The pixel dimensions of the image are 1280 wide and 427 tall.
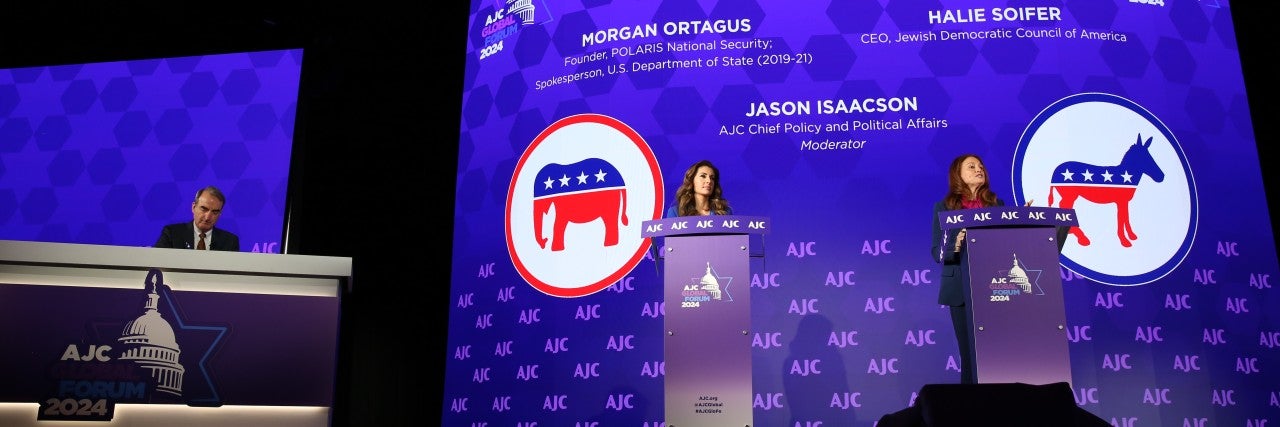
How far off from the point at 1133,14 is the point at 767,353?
10.1 ft

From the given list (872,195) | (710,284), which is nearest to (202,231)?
(710,284)

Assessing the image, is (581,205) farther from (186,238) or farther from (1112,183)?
(1112,183)

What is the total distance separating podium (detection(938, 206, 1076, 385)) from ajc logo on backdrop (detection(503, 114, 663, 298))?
2.49 m

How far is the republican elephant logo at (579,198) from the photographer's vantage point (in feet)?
20.5

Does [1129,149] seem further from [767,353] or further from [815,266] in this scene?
[767,353]

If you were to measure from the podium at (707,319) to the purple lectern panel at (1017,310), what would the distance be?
88 cm

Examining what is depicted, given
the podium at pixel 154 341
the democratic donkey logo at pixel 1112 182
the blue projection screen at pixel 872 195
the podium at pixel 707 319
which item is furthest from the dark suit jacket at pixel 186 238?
the democratic donkey logo at pixel 1112 182

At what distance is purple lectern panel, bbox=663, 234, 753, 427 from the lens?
13.0ft

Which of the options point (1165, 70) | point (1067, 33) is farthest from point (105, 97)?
point (1165, 70)

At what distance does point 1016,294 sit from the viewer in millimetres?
3953

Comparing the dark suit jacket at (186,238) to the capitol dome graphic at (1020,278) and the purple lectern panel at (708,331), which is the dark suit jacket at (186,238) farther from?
the capitol dome graphic at (1020,278)

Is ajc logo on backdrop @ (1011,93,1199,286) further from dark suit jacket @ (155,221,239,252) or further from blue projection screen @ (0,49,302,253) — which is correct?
blue projection screen @ (0,49,302,253)

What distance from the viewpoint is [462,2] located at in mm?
7512

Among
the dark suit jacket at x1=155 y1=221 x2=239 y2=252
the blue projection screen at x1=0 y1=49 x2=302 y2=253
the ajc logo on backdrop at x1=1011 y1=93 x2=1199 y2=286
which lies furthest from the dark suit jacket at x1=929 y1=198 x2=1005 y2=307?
the blue projection screen at x1=0 y1=49 x2=302 y2=253
